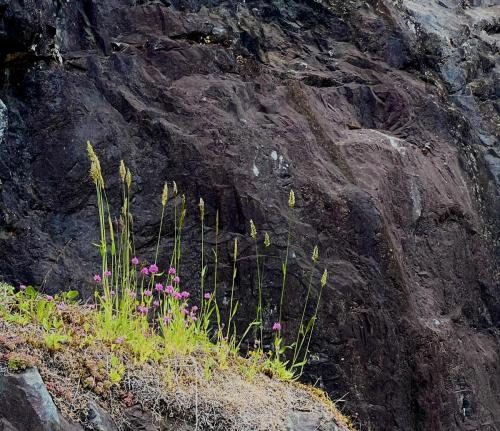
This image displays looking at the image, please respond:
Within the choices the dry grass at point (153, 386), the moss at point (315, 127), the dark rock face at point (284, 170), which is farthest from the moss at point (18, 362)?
the moss at point (315, 127)

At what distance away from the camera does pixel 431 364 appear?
6164mm

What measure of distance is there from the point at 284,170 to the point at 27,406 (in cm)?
341

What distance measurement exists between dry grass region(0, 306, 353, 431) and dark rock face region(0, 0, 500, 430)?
38.8 inches

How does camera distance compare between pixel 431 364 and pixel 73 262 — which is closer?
pixel 73 262

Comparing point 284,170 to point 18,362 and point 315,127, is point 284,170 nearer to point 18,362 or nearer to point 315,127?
point 315,127

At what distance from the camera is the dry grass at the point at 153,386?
3.71 metres

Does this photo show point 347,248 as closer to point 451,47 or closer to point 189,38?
point 189,38

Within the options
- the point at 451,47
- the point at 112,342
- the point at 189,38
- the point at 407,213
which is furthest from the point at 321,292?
the point at 451,47

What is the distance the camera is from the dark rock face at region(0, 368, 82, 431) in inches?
130

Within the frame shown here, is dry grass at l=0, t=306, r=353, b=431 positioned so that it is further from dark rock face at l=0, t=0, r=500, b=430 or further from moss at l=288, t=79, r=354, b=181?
moss at l=288, t=79, r=354, b=181

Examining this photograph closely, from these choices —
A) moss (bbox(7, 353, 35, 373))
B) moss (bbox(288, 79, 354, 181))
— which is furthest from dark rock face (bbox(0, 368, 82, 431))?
moss (bbox(288, 79, 354, 181))

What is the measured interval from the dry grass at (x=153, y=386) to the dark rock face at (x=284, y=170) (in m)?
0.99

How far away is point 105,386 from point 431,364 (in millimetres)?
3203

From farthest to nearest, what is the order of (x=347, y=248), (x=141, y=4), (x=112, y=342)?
(x=141, y=4), (x=347, y=248), (x=112, y=342)
